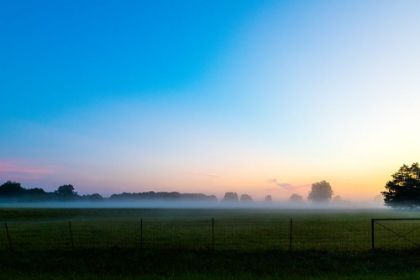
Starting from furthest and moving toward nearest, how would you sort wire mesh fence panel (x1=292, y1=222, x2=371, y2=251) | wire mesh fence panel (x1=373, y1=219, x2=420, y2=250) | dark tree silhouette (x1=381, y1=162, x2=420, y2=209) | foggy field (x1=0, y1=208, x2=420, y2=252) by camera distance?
1. dark tree silhouette (x1=381, y1=162, x2=420, y2=209)
2. foggy field (x1=0, y1=208, x2=420, y2=252)
3. wire mesh fence panel (x1=373, y1=219, x2=420, y2=250)
4. wire mesh fence panel (x1=292, y1=222, x2=371, y2=251)

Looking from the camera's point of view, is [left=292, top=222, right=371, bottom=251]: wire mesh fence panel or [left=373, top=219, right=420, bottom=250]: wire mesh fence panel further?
[left=373, top=219, right=420, bottom=250]: wire mesh fence panel

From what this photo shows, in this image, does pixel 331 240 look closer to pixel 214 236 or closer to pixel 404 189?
pixel 214 236

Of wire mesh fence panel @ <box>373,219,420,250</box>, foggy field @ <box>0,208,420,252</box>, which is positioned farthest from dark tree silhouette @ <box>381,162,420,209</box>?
wire mesh fence panel @ <box>373,219,420,250</box>

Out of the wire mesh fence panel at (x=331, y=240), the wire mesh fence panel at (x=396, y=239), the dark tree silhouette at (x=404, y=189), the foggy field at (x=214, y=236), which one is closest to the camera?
the wire mesh fence panel at (x=331, y=240)

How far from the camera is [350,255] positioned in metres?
19.6

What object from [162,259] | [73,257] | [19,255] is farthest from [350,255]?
[19,255]

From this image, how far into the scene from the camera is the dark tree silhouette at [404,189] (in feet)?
317

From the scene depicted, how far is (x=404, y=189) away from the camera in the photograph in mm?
98000

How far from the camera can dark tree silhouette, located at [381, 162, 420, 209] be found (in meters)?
96.6

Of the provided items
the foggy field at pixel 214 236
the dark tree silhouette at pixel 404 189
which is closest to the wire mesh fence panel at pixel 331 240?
the foggy field at pixel 214 236

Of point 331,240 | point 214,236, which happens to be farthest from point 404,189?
point 214,236

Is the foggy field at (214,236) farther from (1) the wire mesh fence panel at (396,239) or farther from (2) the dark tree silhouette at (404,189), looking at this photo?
(2) the dark tree silhouette at (404,189)

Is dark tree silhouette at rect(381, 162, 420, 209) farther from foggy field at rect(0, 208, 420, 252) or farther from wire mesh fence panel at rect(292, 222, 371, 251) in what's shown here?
wire mesh fence panel at rect(292, 222, 371, 251)

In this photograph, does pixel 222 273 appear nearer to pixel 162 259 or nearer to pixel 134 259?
pixel 162 259
